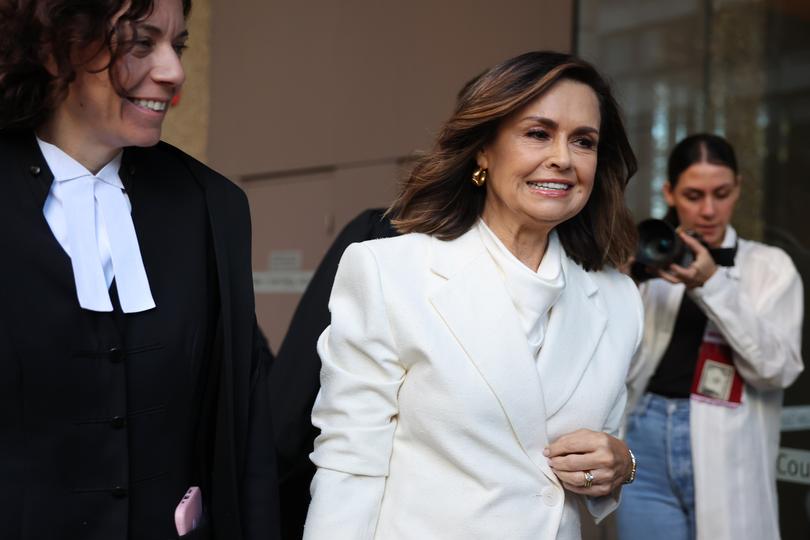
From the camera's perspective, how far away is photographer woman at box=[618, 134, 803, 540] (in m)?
3.30

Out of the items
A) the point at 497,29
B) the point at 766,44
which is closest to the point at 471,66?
the point at 497,29

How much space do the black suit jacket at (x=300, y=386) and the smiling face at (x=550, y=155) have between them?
17.6 inches

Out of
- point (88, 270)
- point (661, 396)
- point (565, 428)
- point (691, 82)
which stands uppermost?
point (691, 82)

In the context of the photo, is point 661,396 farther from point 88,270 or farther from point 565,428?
point 88,270

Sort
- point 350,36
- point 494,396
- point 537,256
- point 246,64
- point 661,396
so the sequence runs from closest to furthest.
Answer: point 494,396 < point 537,256 < point 661,396 < point 350,36 < point 246,64

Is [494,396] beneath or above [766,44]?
beneath

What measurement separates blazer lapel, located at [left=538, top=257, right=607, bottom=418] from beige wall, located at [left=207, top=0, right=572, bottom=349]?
282cm

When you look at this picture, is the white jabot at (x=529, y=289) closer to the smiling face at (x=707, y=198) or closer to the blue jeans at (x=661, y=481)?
the blue jeans at (x=661, y=481)

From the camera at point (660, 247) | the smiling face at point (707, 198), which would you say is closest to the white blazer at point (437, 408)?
the camera at point (660, 247)

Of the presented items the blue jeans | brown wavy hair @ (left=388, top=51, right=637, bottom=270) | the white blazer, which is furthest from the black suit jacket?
the blue jeans

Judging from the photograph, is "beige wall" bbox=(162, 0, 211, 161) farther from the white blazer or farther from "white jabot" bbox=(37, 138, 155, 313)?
"white jabot" bbox=(37, 138, 155, 313)

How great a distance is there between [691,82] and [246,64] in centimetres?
284

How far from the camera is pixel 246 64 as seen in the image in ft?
22.6

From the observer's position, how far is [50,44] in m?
1.84
